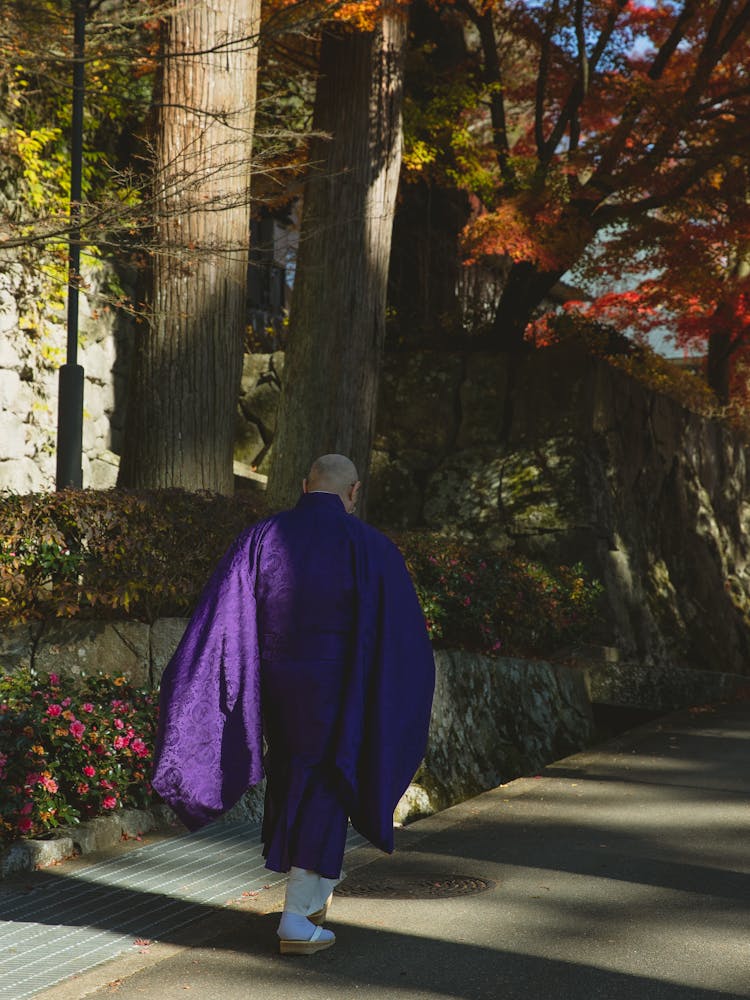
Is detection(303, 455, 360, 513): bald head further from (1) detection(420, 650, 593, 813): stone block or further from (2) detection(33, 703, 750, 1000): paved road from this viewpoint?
(1) detection(420, 650, 593, 813): stone block

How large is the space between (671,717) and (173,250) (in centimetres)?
662

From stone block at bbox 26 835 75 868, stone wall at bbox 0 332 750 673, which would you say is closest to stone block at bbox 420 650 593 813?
stone block at bbox 26 835 75 868

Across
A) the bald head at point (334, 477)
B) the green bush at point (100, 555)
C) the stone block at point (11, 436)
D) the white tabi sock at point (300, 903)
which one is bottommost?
the white tabi sock at point (300, 903)

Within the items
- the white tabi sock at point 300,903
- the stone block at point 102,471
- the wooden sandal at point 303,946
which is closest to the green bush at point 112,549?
the white tabi sock at point 300,903

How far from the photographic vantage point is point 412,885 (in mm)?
5465

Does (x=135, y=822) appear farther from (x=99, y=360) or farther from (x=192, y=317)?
(x=99, y=360)

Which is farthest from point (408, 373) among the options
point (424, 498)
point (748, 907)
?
point (748, 907)

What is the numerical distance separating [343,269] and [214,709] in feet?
22.8

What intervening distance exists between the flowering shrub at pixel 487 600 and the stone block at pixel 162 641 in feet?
8.41

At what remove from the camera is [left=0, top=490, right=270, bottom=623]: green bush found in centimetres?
699

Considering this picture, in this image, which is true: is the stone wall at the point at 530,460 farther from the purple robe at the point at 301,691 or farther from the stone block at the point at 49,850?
the purple robe at the point at 301,691

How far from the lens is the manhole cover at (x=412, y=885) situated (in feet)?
17.4

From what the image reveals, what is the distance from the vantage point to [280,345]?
16.8m

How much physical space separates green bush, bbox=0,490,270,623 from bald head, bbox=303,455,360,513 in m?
2.60
